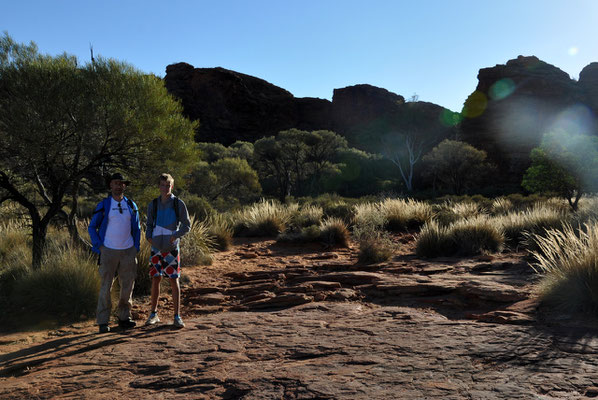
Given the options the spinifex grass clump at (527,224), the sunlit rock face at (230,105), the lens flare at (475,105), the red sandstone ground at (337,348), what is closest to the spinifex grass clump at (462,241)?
the spinifex grass clump at (527,224)

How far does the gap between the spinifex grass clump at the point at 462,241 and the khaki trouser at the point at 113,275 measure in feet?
20.3

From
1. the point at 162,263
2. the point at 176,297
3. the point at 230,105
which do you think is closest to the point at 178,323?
the point at 176,297

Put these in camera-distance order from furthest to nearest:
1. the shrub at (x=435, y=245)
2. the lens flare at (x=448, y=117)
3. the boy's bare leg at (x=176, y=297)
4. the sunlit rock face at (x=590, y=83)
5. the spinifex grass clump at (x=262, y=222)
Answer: the lens flare at (x=448, y=117) → the sunlit rock face at (x=590, y=83) → the spinifex grass clump at (x=262, y=222) → the shrub at (x=435, y=245) → the boy's bare leg at (x=176, y=297)

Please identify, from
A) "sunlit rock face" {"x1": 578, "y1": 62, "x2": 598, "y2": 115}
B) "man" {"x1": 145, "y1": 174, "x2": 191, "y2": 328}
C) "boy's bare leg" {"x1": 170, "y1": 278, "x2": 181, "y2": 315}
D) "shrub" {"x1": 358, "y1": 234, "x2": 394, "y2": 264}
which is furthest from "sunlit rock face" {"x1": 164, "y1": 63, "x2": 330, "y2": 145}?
"boy's bare leg" {"x1": 170, "y1": 278, "x2": 181, "y2": 315}

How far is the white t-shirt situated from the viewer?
16.0 feet

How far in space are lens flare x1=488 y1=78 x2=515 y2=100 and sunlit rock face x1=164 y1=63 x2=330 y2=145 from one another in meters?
34.4

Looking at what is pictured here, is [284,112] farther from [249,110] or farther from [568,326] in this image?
[568,326]

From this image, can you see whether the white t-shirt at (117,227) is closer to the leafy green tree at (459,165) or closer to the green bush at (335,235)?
the green bush at (335,235)

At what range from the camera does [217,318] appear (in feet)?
16.5

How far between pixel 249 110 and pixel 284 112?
8550mm

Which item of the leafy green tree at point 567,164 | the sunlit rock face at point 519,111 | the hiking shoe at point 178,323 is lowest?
the hiking shoe at point 178,323

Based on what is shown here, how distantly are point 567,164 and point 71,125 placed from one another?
16376 millimetres

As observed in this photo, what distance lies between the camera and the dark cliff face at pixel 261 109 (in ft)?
254

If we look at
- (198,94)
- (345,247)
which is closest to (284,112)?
(198,94)
